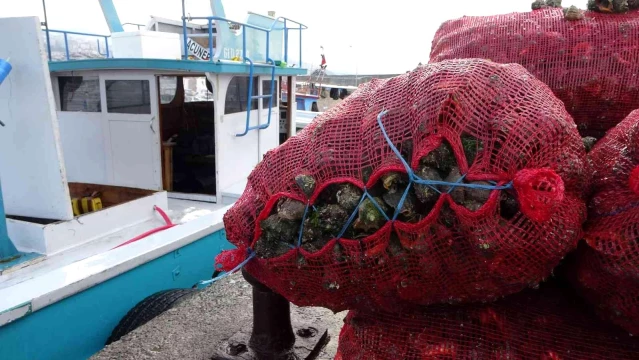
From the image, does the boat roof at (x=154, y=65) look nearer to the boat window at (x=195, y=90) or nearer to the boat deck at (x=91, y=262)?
the boat deck at (x=91, y=262)

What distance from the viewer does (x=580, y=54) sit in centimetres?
172

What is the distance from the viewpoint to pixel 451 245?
1.20m

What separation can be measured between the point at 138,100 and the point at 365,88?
436cm

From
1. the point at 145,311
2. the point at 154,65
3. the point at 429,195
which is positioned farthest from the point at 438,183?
the point at 154,65

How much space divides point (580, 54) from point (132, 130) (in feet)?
15.5

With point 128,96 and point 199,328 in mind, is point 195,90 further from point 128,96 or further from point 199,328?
point 199,328

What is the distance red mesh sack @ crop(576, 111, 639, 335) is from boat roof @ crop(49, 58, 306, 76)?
4018mm


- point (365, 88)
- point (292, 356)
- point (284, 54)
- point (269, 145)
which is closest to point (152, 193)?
point (269, 145)

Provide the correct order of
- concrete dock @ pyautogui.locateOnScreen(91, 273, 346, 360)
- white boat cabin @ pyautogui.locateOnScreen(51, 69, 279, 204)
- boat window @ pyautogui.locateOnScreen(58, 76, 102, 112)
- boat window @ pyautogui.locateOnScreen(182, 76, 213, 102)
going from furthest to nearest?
boat window @ pyautogui.locateOnScreen(182, 76, 213, 102), boat window @ pyautogui.locateOnScreen(58, 76, 102, 112), white boat cabin @ pyautogui.locateOnScreen(51, 69, 279, 204), concrete dock @ pyautogui.locateOnScreen(91, 273, 346, 360)

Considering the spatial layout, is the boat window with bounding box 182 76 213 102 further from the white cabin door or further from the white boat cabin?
the white cabin door

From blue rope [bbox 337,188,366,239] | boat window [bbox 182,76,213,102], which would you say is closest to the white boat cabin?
boat window [bbox 182,76,213,102]

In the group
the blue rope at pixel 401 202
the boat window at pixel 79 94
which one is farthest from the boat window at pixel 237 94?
the blue rope at pixel 401 202

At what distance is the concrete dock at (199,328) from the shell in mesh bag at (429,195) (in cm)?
111

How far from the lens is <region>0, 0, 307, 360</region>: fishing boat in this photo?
3.06 meters
